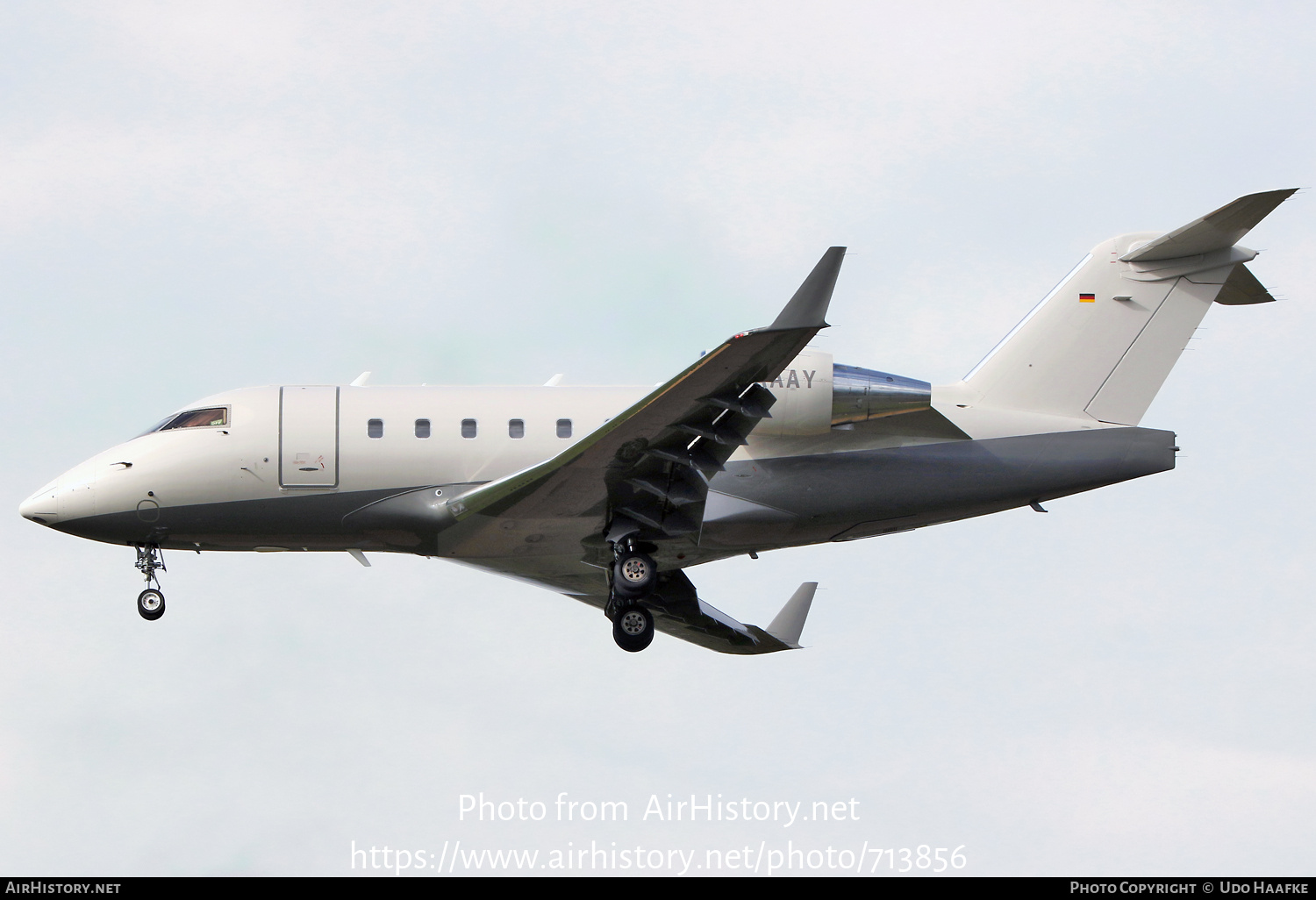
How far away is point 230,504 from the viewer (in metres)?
20.5

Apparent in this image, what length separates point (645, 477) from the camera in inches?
762

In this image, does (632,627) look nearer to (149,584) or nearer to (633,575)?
(633,575)

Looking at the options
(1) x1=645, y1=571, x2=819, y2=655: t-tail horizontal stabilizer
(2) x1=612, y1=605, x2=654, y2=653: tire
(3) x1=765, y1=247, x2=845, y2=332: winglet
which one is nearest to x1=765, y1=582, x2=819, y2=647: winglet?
(1) x1=645, y1=571, x2=819, y2=655: t-tail horizontal stabilizer

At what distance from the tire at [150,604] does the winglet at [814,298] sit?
35.2ft

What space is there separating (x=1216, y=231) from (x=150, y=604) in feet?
55.7

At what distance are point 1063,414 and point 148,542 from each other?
13829mm

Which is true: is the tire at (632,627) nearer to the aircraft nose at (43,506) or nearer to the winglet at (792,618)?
the winglet at (792,618)

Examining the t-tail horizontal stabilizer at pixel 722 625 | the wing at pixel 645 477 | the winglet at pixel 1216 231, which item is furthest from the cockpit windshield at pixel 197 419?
the winglet at pixel 1216 231

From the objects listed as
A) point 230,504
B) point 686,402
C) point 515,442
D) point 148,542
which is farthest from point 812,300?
point 148,542

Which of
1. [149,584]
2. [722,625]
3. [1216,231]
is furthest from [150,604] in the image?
[1216,231]

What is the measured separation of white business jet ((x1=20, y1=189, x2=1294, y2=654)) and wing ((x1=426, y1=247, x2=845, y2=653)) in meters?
0.05

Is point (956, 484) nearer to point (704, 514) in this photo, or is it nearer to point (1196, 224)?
point (704, 514)

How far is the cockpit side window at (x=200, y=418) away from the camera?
20.9m

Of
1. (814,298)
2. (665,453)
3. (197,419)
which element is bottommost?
(665,453)
